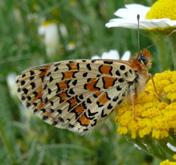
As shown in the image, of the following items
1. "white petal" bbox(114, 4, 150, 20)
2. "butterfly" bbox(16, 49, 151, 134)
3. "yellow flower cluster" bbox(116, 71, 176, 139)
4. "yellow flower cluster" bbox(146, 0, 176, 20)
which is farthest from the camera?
"white petal" bbox(114, 4, 150, 20)

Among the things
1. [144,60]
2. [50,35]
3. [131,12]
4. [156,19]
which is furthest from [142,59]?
[50,35]

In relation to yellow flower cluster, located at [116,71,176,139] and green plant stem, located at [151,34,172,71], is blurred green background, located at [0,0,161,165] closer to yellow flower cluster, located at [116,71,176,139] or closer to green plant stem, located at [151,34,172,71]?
green plant stem, located at [151,34,172,71]

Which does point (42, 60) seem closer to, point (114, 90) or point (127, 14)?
point (127, 14)

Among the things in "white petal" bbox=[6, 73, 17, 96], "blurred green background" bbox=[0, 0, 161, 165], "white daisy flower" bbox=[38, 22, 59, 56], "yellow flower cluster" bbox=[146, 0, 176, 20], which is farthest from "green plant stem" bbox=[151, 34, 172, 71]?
"white daisy flower" bbox=[38, 22, 59, 56]

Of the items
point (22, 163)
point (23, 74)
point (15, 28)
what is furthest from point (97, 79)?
point (15, 28)

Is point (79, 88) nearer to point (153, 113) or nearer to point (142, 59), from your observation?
point (142, 59)

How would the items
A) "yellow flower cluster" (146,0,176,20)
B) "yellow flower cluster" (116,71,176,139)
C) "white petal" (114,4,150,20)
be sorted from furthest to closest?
"white petal" (114,4,150,20) → "yellow flower cluster" (146,0,176,20) → "yellow flower cluster" (116,71,176,139)

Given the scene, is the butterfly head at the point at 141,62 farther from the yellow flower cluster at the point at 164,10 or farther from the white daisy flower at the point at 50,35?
the white daisy flower at the point at 50,35
